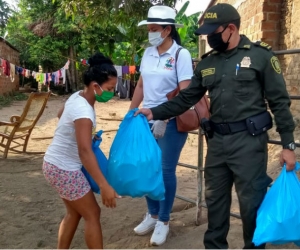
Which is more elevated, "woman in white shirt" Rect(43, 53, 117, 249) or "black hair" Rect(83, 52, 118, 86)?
"black hair" Rect(83, 52, 118, 86)

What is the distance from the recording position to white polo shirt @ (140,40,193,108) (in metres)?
3.19

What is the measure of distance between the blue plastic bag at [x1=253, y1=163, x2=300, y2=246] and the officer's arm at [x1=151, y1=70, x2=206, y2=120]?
82cm

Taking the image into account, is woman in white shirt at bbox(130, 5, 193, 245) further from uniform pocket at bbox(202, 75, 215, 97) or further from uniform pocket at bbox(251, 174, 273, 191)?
uniform pocket at bbox(251, 174, 273, 191)

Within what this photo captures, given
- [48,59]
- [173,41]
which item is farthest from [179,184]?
[48,59]

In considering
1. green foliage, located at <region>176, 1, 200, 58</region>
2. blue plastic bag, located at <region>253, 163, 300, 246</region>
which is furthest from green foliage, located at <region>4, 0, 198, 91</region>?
blue plastic bag, located at <region>253, 163, 300, 246</region>

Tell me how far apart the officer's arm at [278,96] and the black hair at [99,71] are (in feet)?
3.13

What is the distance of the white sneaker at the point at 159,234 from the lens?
11.2 feet

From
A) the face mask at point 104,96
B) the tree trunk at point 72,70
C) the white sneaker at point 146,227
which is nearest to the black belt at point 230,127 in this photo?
the face mask at point 104,96

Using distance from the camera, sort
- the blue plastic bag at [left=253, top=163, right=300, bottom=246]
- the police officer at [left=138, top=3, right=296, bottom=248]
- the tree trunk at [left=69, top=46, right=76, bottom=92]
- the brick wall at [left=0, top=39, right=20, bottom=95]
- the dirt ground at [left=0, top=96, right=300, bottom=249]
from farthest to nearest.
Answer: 1. the tree trunk at [left=69, top=46, right=76, bottom=92]
2. the brick wall at [left=0, top=39, right=20, bottom=95]
3. the dirt ground at [left=0, top=96, right=300, bottom=249]
4. the police officer at [left=138, top=3, right=296, bottom=248]
5. the blue plastic bag at [left=253, top=163, right=300, bottom=246]

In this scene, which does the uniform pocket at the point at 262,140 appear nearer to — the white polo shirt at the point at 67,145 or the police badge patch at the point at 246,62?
the police badge patch at the point at 246,62

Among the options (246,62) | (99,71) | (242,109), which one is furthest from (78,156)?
(246,62)

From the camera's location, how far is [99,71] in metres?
2.68

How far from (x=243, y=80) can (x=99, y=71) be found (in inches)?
35.0

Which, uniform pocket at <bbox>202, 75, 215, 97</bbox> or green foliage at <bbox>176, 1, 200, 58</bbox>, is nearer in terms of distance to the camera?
uniform pocket at <bbox>202, 75, 215, 97</bbox>
